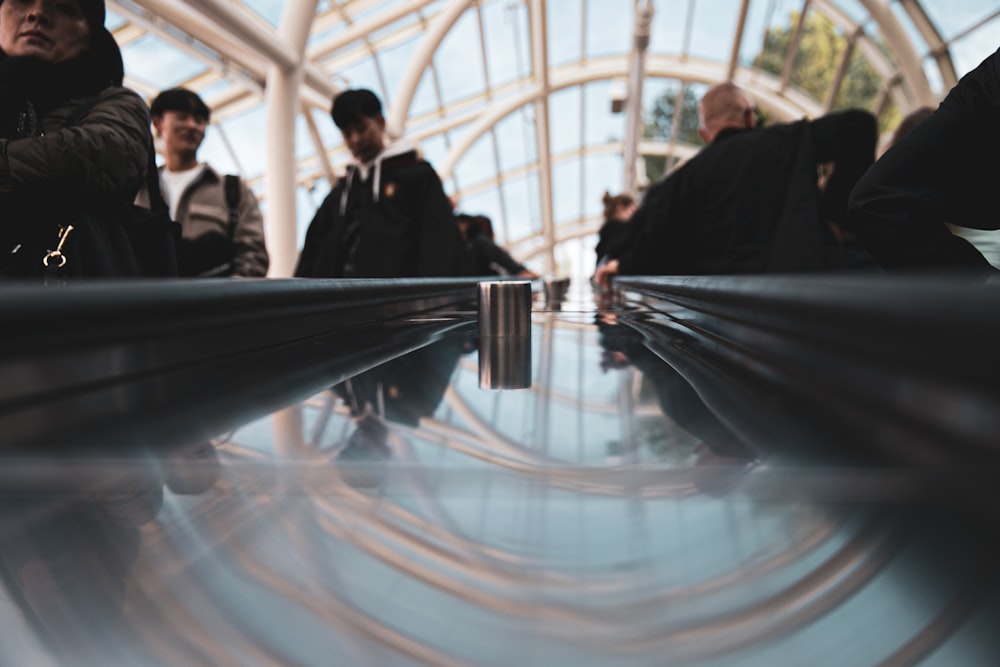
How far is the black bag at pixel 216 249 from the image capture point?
293cm

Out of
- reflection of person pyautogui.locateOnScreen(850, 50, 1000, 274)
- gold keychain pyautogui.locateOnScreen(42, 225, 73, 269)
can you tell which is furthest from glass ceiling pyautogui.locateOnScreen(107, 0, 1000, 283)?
reflection of person pyautogui.locateOnScreen(850, 50, 1000, 274)

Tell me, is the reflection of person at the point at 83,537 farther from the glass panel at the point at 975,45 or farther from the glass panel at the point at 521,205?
the glass panel at the point at 521,205

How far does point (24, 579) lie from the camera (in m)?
0.39

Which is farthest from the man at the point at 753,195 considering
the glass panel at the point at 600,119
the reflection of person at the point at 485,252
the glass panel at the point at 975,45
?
the glass panel at the point at 600,119

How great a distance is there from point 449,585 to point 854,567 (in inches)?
9.9

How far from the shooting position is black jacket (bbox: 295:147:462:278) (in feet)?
11.7

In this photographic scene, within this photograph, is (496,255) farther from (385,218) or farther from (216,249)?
(216,249)

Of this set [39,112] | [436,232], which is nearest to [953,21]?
[436,232]

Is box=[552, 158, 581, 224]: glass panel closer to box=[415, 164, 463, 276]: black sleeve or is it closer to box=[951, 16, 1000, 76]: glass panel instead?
box=[951, 16, 1000, 76]: glass panel

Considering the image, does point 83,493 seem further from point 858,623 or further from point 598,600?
point 858,623

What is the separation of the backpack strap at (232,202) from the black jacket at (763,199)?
2.17 meters

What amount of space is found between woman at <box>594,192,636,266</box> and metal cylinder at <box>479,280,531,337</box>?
13.4 ft

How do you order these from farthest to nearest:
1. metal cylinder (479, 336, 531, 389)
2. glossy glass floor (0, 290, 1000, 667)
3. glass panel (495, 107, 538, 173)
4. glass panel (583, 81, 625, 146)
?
glass panel (583, 81, 625, 146)
glass panel (495, 107, 538, 173)
metal cylinder (479, 336, 531, 389)
glossy glass floor (0, 290, 1000, 667)

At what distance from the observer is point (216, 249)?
9.96 ft
